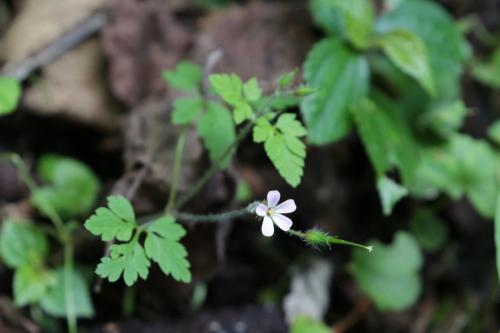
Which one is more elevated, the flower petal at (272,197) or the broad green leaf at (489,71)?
the flower petal at (272,197)

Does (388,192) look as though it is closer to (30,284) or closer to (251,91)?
(251,91)

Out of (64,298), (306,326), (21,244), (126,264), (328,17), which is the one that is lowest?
(306,326)

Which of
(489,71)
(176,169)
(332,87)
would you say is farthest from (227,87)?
(489,71)

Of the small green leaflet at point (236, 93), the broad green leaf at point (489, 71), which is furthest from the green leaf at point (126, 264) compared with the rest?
the broad green leaf at point (489, 71)

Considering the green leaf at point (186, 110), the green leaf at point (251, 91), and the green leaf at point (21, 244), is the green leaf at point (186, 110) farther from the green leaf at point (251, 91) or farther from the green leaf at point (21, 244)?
the green leaf at point (21, 244)

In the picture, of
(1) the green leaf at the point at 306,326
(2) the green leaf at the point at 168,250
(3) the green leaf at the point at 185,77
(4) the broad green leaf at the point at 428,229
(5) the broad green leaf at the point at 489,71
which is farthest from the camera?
(5) the broad green leaf at the point at 489,71

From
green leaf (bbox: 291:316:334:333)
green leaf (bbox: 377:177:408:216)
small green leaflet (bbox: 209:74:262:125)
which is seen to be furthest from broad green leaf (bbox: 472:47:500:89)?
small green leaflet (bbox: 209:74:262:125)
